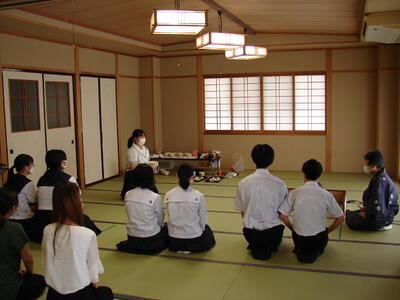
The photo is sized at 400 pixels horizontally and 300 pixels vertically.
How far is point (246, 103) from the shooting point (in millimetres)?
9336

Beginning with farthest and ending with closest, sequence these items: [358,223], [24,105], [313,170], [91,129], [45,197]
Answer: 1. [91,129]
2. [24,105]
3. [358,223]
4. [45,197]
5. [313,170]

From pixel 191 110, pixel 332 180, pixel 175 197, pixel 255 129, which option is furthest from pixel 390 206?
pixel 191 110

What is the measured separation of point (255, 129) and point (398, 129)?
269cm

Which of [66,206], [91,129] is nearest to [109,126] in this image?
[91,129]

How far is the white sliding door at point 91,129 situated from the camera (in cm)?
782

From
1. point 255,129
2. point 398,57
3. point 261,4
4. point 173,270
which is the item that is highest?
point 261,4

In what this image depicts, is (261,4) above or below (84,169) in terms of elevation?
above

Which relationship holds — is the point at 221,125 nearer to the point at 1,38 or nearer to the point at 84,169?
the point at 84,169

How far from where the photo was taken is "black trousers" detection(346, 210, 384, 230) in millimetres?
4852

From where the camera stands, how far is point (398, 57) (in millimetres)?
7926

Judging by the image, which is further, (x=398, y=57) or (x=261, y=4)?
(x=398, y=57)

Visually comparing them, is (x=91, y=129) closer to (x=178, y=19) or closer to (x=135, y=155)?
(x=135, y=155)

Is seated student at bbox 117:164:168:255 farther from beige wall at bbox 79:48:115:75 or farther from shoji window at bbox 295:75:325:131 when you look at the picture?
shoji window at bbox 295:75:325:131

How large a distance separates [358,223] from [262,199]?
1485mm
